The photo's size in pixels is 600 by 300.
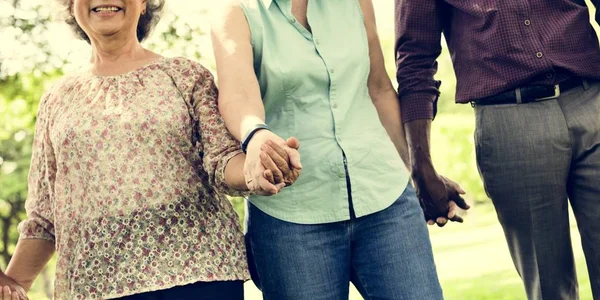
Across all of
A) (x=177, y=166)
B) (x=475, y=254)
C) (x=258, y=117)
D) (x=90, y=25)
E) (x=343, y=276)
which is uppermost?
(x=90, y=25)

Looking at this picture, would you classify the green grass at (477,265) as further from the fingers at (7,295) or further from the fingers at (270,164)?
the fingers at (270,164)

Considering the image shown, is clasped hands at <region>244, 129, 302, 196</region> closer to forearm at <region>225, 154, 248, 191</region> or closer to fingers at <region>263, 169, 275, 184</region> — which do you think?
fingers at <region>263, 169, 275, 184</region>

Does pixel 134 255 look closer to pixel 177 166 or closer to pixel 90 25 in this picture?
pixel 177 166

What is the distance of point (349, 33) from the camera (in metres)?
3.43

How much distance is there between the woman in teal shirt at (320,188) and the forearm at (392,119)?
1.01 ft

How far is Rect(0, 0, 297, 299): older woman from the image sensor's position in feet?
10.5

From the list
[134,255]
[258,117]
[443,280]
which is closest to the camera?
[258,117]

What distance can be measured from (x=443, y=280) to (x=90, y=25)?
631 inches

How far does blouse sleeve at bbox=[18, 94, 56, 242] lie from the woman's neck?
0.76 feet

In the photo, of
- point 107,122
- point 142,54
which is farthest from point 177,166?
point 142,54

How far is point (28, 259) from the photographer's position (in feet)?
11.8

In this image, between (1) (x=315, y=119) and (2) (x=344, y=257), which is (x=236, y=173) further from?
(2) (x=344, y=257)

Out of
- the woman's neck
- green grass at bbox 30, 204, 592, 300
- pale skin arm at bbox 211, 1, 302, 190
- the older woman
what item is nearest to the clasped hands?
pale skin arm at bbox 211, 1, 302, 190

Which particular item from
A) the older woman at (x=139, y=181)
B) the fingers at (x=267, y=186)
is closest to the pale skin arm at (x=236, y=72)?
the older woman at (x=139, y=181)
